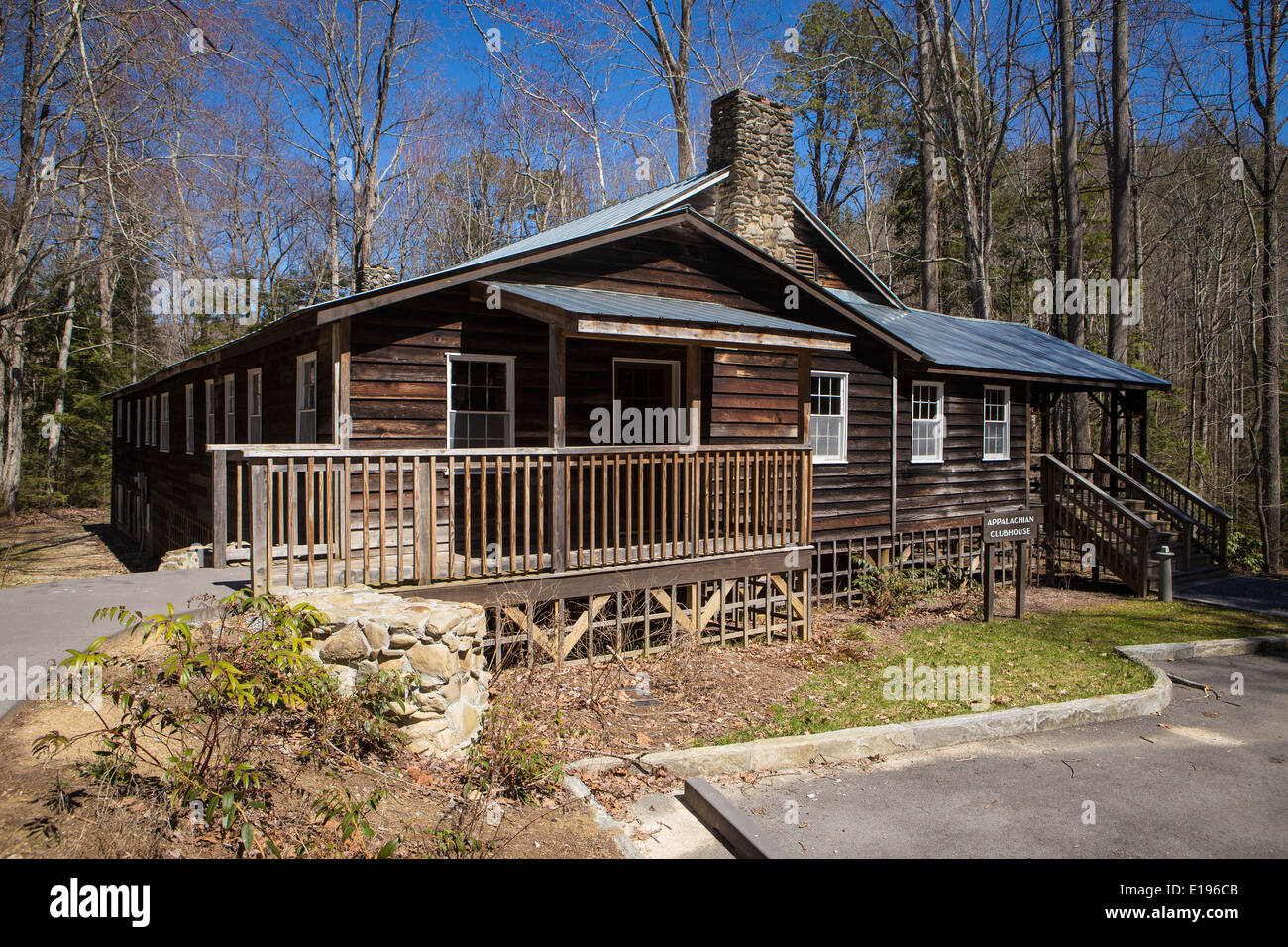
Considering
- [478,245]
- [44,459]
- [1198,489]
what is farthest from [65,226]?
[1198,489]

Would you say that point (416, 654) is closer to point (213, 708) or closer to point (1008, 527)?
point (213, 708)

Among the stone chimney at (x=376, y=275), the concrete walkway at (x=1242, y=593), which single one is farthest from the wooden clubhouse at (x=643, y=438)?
the stone chimney at (x=376, y=275)

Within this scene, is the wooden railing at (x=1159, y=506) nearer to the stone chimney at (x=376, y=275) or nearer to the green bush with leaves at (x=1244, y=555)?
the green bush with leaves at (x=1244, y=555)

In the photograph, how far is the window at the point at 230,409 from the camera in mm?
15414

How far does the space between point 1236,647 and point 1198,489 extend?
768 inches

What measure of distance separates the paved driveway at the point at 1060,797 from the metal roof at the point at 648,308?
17.1 feet

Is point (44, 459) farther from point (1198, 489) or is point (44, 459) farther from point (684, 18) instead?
point (1198, 489)

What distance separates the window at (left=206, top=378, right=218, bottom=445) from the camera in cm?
1661

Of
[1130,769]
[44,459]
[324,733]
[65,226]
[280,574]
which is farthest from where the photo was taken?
[44,459]

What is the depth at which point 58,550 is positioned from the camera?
2102 cm

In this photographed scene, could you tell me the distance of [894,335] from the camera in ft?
46.6

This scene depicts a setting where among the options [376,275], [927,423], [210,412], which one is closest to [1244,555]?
[927,423]

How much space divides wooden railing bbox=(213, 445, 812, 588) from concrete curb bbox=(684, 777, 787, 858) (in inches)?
125
